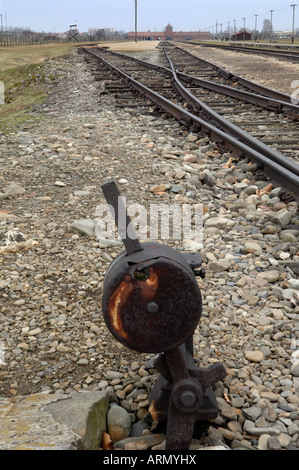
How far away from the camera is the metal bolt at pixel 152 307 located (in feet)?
5.51

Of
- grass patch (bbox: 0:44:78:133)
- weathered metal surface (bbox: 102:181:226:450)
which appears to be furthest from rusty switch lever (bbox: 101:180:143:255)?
grass patch (bbox: 0:44:78:133)

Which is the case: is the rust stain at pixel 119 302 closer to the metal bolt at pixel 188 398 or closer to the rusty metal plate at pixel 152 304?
the rusty metal plate at pixel 152 304

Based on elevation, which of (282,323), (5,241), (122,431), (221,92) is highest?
(221,92)

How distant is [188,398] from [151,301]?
470mm

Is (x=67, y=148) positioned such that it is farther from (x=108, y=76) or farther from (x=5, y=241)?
(x=108, y=76)

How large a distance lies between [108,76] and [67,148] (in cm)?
858

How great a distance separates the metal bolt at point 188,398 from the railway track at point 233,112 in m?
3.01

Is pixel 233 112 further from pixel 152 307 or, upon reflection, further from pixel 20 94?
pixel 152 307

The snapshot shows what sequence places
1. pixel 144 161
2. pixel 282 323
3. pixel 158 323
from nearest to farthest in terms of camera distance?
pixel 158 323 → pixel 282 323 → pixel 144 161

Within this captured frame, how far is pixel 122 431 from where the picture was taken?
2.12 metres

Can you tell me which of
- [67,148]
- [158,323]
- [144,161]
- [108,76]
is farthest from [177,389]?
[108,76]

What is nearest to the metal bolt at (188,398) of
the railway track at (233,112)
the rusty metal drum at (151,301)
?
the rusty metal drum at (151,301)

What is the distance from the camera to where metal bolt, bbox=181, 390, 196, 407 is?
1858mm

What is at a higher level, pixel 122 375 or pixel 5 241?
pixel 5 241
